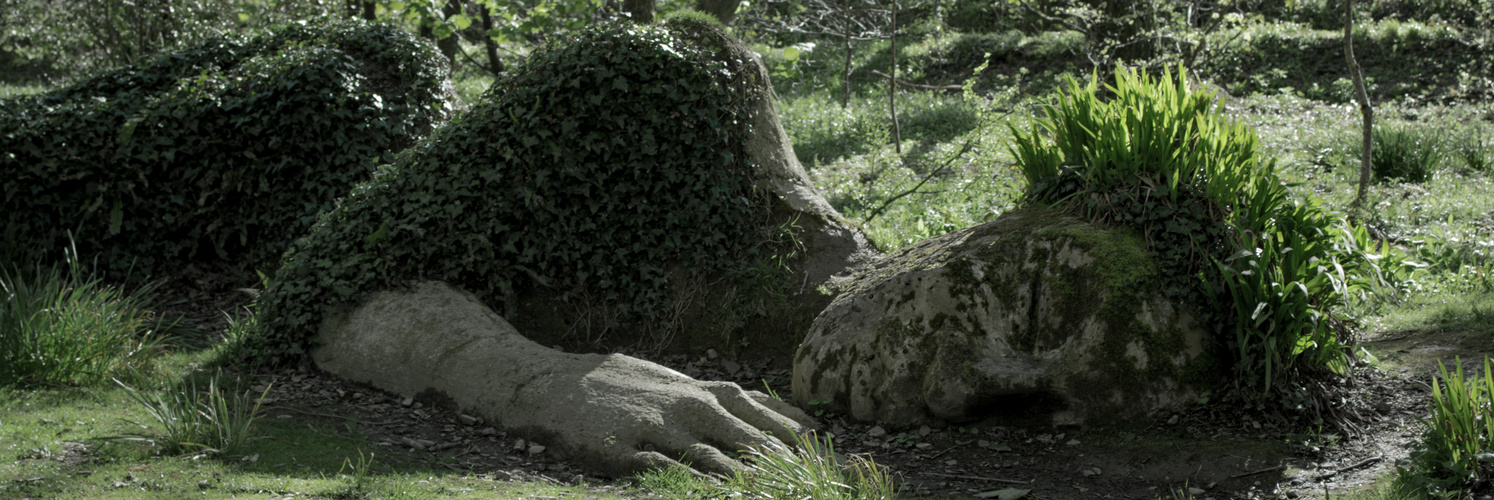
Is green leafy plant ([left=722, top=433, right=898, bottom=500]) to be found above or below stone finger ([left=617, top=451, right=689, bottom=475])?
above

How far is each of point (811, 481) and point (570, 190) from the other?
3.25 m

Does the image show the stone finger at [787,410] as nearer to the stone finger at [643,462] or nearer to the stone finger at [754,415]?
the stone finger at [754,415]

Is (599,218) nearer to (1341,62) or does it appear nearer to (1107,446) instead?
(1107,446)

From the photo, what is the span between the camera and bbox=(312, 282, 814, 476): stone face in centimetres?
447

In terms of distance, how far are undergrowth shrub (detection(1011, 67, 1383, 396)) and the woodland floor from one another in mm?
Result: 278

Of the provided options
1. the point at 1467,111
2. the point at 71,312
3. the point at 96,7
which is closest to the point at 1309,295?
the point at 71,312

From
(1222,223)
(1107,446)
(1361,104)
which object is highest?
(1361,104)

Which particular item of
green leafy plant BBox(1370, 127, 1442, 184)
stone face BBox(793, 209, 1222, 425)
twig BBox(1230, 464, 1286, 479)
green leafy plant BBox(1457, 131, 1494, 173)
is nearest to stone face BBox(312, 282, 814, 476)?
stone face BBox(793, 209, 1222, 425)

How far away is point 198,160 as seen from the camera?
788 centimetres

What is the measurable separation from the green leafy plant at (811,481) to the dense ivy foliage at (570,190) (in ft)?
8.43

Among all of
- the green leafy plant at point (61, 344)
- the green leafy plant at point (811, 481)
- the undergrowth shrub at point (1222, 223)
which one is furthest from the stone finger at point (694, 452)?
the green leafy plant at point (61, 344)

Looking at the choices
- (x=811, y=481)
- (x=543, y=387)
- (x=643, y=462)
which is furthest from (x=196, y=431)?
(x=811, y=481)

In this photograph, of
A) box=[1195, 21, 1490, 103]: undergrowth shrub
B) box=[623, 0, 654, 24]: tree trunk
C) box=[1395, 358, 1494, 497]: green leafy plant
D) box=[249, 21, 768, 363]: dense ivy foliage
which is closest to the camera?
box=[1395, 358, 1494, 497]: green leafy plant

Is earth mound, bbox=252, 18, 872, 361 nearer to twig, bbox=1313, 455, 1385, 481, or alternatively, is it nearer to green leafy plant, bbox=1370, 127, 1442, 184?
twig, bbox=1313, 455, 1385, 481
